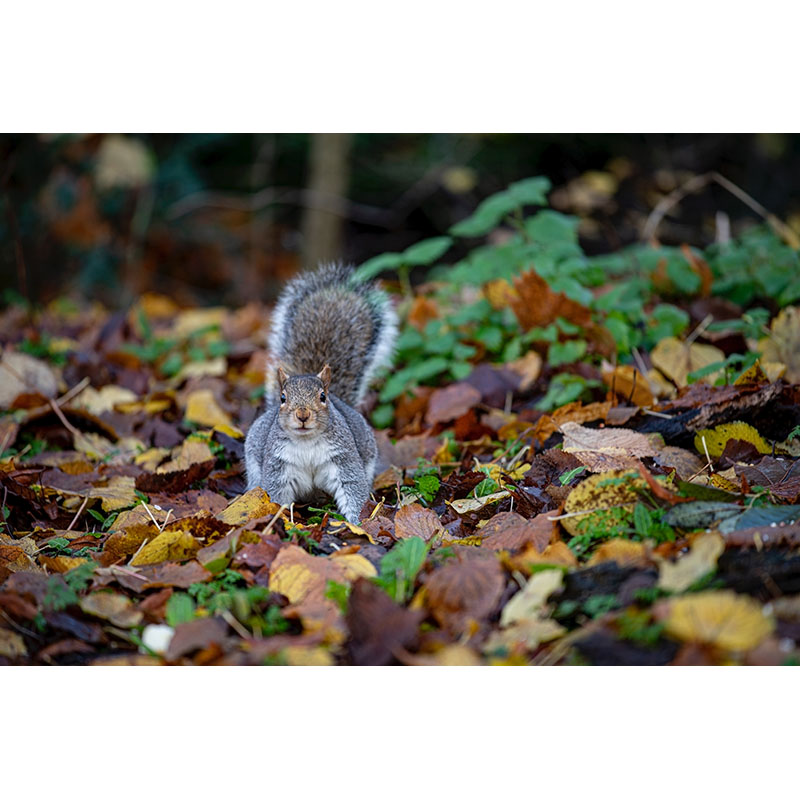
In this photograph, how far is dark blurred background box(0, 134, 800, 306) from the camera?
22.3ft

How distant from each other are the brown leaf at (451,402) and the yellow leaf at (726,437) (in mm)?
1050

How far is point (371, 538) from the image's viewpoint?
2.50 m

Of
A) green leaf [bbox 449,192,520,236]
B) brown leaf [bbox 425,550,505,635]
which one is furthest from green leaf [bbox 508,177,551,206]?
brown leaf [bbox 425,550,505,635]

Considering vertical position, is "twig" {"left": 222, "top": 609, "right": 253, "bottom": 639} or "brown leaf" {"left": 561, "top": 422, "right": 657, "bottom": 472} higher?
"brown leaf" {"left": 561, "top": 422, "right": 657, "bottom": 472}

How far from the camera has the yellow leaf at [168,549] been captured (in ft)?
7.91

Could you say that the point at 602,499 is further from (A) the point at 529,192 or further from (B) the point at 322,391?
(A) the point at 529,192

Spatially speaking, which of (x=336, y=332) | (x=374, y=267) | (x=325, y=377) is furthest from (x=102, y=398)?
(x=325, y=377)

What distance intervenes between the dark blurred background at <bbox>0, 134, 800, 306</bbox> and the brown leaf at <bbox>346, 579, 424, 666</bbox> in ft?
14.1

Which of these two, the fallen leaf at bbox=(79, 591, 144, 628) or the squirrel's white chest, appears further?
the squirrel's white chest

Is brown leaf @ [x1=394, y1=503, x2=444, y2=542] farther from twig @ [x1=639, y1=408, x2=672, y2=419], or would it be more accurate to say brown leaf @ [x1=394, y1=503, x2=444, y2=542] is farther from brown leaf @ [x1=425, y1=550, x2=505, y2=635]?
twig @ [x1=639, y1=408, x2=672, y2=419]

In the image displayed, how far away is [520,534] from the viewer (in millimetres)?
2363

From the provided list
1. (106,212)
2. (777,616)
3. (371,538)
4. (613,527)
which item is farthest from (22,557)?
(106,212)

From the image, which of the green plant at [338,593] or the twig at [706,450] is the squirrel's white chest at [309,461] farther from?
the twig at [706,450]

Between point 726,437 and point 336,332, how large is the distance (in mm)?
1553
